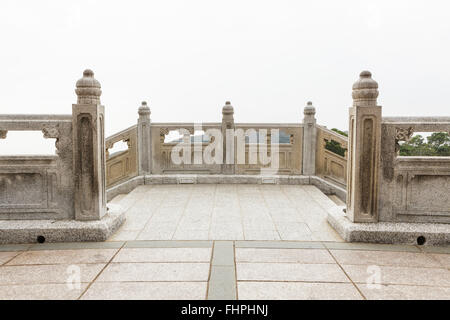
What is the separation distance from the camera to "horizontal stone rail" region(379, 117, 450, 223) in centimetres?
453

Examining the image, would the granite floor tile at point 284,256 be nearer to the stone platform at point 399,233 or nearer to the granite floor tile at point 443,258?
the stone platform at point 399,233

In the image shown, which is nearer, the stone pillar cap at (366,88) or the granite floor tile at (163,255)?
the granite floor tile at (163,255)

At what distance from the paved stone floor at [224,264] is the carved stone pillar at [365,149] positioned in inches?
19.2

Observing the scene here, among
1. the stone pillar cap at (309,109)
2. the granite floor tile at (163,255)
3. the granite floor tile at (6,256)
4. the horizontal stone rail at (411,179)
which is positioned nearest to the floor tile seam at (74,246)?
the granite floor tile at (6,256)

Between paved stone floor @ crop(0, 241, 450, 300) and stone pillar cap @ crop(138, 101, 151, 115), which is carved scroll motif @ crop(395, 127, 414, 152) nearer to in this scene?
paved stone floor @ crop(0, 241, 450, 300)

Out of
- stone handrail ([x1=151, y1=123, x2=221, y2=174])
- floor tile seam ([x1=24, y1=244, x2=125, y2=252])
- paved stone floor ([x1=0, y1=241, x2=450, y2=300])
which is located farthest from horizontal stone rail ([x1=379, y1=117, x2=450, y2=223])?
stone handrail ([x1=151, y1=123, x2=221, y2=174])

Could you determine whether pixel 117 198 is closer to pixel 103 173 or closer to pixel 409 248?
pixel 103 173

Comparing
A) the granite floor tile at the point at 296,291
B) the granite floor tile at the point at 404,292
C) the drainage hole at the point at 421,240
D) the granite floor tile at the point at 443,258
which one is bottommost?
the granite floor tile at the point at 404,292

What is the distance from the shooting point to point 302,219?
5559 millimetres

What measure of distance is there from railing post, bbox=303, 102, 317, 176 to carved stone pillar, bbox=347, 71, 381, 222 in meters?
3.83

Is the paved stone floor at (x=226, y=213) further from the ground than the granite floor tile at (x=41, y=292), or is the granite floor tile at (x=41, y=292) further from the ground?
the paved stone floor at (x=226, y=213)

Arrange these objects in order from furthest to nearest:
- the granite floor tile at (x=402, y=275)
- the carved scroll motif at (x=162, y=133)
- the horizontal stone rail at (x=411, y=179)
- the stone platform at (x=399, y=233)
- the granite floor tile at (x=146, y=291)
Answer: the carved scroll motif at (x=162, y=133) < the horizontal stone rail at (x=411, y=179) < the stone platform at (x=399, y=233) < the granite floor tile at (x=402, y=275) < the granite floor tile at (x=146, y=291)

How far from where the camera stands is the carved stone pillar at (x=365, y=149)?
4492 millimetres
